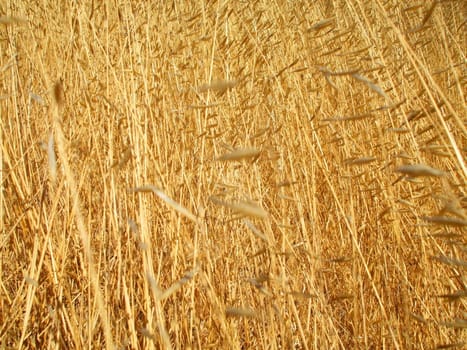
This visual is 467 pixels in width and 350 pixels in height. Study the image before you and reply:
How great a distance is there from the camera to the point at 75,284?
1.02 metres

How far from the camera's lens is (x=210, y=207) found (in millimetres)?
1053

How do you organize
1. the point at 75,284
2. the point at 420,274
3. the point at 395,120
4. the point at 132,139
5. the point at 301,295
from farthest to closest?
the point at 395,120, the point at 75,284, the point at 420,274, the point at 132,139, the point at 301,295

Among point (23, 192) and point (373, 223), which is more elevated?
point (23, 192)

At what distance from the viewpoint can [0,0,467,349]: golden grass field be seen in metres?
0.77

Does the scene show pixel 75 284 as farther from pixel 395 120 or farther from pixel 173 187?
pixel 395 120

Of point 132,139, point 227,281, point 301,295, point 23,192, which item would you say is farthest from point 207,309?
point 23,192

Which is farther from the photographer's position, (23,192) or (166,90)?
(166,90)

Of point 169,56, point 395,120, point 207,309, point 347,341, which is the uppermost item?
point 169,56

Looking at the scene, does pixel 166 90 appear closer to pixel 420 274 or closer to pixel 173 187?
pixel 173 187

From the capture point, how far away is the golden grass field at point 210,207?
773 millimetres

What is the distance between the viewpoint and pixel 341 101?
1.26 metres

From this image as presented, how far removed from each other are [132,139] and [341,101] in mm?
734

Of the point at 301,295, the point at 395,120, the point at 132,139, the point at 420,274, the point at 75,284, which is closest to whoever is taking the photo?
the point at 301,295

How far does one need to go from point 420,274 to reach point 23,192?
3.24 feet
